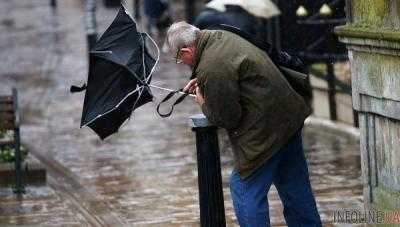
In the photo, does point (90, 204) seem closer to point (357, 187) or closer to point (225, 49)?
point (357, 187)

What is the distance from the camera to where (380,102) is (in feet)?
23.3

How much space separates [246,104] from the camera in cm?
684

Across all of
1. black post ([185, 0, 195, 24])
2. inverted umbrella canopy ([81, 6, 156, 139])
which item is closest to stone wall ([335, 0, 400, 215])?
inverted umbrella canopy ([81, 6, 156, 139])

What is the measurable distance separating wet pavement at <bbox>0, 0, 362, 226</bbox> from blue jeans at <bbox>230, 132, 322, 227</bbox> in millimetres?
1558

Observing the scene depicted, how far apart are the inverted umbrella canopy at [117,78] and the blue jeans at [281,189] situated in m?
0.93

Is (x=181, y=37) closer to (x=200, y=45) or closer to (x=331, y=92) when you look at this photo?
(x=200, y=45)

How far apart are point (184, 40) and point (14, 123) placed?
13.1ft

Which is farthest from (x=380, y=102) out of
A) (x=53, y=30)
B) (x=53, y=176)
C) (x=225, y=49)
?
(x=53, y=30)

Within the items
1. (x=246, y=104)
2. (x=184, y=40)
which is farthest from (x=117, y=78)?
(x=246, y=104)

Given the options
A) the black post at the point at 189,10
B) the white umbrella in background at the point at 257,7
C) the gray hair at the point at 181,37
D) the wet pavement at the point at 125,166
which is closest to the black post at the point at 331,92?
the wet pavement at the point at 125,166

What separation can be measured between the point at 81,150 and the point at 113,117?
5803mm

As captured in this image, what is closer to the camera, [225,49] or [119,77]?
[225,49]

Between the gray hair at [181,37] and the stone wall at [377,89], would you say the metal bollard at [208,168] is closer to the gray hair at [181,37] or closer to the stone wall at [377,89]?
the gray hair at [181,37]

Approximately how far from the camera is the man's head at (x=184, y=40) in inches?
272
